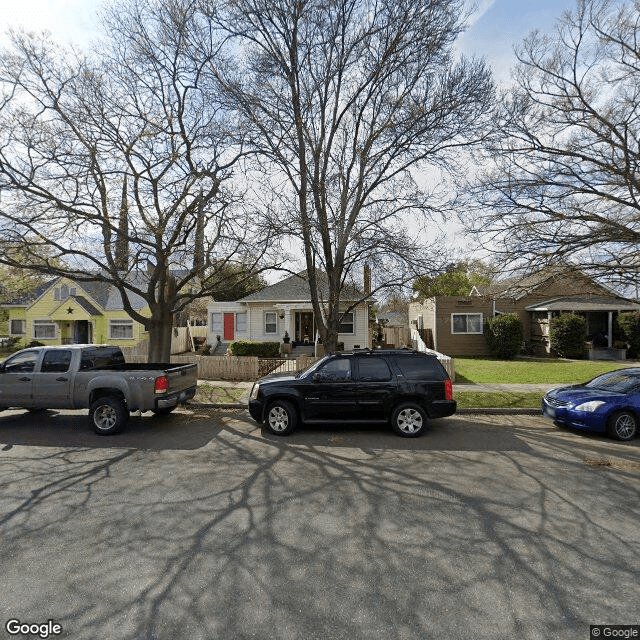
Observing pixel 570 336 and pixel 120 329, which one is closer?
pixel 570 336

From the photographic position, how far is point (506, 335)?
2241 centimetres

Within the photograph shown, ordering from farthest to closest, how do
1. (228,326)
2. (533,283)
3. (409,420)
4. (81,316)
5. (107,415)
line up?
(81,316) < (228,326) < (533,283) < (107,415) < (409,420)

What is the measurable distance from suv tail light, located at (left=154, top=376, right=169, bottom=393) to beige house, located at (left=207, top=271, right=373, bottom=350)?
14701mm

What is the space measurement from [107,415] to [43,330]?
25720 millimetres

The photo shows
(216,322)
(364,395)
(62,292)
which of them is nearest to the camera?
(364,395)

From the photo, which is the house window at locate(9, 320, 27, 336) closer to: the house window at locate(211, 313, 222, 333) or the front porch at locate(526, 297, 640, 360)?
the house window at locate(211, 313, 222, 333)

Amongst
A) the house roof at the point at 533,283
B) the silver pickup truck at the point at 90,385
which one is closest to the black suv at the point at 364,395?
the silver pickup truck at the point at 90,385

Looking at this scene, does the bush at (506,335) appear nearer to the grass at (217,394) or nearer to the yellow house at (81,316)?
the grass at (217,394)

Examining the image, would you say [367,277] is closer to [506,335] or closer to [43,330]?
[506,335]

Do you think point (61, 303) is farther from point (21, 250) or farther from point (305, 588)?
point (305, 588)

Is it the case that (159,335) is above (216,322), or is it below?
below

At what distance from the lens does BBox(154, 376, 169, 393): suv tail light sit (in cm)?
839

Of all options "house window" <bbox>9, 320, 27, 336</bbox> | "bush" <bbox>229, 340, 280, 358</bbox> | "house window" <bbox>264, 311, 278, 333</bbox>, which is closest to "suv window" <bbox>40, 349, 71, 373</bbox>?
"bush" <bbox>229, 340, 280, 358</bbox>

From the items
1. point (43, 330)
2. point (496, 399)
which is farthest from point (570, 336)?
point (43, 330)
